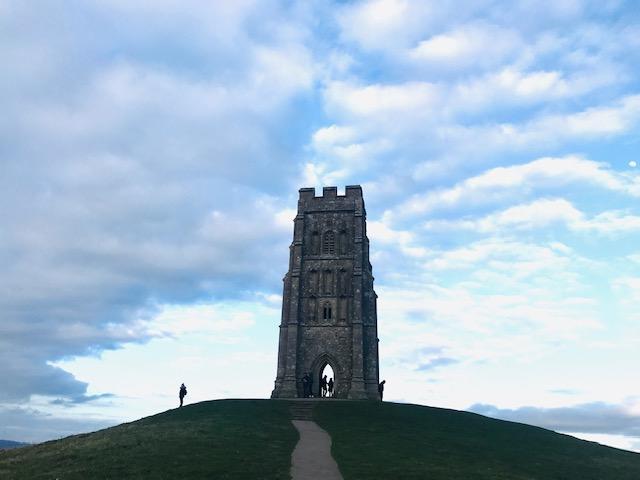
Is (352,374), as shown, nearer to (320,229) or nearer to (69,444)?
(320,229)

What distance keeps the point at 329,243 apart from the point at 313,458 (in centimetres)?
3262

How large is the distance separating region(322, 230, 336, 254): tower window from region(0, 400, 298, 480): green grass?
22134 mm

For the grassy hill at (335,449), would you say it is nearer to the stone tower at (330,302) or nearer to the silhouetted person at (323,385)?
the stone tower at (330,302)

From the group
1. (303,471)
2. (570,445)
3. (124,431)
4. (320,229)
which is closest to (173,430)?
(124,431)

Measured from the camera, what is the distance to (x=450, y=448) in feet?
92.6

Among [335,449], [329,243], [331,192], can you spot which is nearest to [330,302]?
[329,243]

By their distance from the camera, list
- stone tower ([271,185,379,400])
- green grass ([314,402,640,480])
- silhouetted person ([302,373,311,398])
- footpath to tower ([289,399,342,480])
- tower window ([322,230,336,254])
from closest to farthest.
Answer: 1. footpath to tower ([289,399,342,480])
2. green grass ([314,402,640,480])
3. silhouetted person ([302,373,311,398])
4. stone tower ([271,185,379,400])
5. tower window ([322,230,336,254])

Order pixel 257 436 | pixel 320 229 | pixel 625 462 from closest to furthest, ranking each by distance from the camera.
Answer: pixel 257 436, pixel 625 462, pixel 320 229

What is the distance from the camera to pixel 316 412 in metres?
37.6

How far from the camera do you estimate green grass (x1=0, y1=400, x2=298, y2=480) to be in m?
20.4

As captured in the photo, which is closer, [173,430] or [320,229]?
[173,430]

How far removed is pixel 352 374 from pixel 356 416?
1270cm

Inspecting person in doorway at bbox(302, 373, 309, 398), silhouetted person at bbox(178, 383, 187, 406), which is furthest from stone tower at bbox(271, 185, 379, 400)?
silhouetted person at bbox(178, 383, 187, 406)

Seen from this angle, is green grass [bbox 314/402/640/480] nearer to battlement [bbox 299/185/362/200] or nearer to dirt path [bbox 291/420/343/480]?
dirt path [bbox 291/420/343/480]
